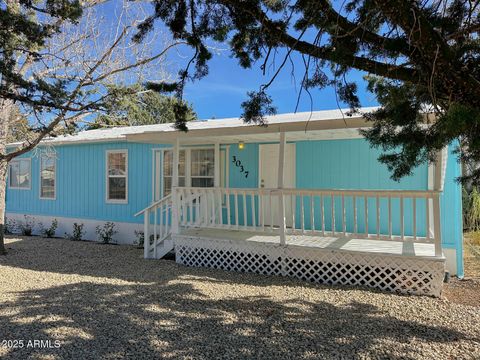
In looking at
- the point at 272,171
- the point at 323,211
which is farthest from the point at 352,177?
the point at 272,171

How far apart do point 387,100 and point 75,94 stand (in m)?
4.99

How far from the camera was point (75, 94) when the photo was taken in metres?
6.43

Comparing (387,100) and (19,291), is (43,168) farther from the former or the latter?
(387,100)

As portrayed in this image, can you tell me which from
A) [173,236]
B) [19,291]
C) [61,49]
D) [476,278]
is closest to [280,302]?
[173,236]

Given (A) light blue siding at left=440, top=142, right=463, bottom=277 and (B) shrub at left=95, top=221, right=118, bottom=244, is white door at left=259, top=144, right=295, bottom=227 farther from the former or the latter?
(B) shrub at left=95, top=221, right=118, bottom=244

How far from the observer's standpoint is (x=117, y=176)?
10.7 metres

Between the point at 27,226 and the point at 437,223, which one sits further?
the point at 27,226

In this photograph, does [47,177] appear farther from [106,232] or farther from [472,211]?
[472,211]

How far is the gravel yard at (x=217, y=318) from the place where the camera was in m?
3.51

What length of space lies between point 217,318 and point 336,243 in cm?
290

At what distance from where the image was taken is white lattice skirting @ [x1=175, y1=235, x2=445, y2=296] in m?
5.51

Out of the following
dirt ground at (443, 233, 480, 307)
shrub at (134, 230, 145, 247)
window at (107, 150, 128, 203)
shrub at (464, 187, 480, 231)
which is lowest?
dirt ground at (443, 233, 480, 307)

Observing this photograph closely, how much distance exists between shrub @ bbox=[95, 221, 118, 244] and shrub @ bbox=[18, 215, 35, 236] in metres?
2.95

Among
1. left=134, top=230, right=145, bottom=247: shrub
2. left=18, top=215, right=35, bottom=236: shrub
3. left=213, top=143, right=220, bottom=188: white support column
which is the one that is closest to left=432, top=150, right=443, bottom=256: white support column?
left=213, top=143, right=220, bottom=188: white support column
